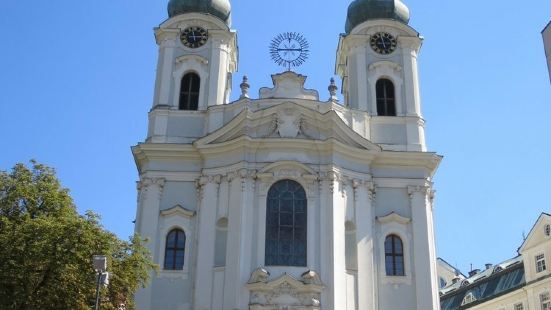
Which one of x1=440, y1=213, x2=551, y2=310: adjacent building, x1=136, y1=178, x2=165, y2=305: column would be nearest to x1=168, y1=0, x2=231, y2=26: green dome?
x1=136, y1=178, x2=165, y2=305: column

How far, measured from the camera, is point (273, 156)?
28750mm

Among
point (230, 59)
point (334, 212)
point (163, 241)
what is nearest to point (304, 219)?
point (334, 212)

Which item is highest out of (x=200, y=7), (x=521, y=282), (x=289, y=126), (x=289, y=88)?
(x=200, y=7)

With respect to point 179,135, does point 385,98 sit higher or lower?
higher

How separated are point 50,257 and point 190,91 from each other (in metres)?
12.9

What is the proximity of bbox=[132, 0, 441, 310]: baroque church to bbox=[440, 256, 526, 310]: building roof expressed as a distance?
11799mm

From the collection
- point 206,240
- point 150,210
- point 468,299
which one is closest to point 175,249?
point 206,240

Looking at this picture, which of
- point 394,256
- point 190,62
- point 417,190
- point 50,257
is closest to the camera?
point 50,257

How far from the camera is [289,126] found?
2936cm

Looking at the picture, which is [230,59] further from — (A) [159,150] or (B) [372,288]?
(B) [372,288]

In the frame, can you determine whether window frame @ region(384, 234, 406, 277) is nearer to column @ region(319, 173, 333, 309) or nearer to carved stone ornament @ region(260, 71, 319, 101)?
column @ region(319, 173, 333, 309)

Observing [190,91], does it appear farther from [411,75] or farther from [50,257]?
[50,257]

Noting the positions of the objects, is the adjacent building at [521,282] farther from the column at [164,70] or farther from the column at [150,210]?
the column at [164,70]

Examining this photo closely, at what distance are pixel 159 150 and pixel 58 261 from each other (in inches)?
392
